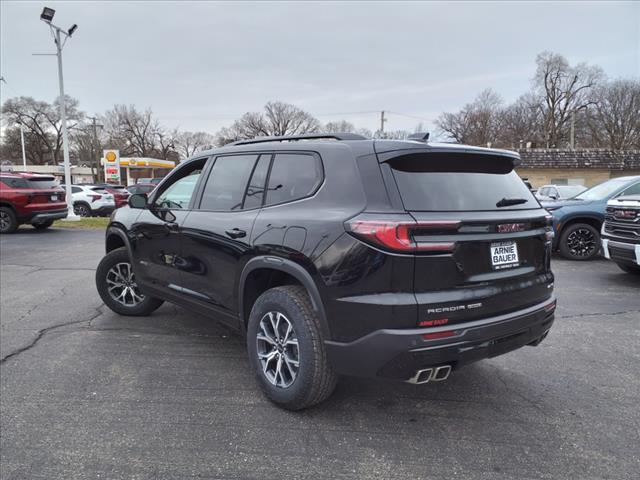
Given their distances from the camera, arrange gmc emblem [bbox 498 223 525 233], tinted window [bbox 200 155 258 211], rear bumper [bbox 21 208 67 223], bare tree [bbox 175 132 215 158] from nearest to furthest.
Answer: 1. gmc emblem [bbox 498 223 525 233]
2. tinted window [bbox 200 155 258 211]
3. rear bumper [bbox 21 208 67 223]
4. bare tree [bbox 175 132 215 158]

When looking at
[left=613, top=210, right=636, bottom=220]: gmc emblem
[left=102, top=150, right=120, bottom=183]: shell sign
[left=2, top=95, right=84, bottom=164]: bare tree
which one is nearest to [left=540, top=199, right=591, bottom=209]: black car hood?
[left=613, top=210, right=636, bottom=220]: gmc emblem

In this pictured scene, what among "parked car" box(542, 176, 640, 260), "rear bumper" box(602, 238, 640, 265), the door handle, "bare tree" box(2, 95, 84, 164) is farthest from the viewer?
"bare tree" box(2, 95, 84, 164)

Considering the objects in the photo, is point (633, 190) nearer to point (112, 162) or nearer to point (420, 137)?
point (420, 137)

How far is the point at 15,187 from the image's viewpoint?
12680 mm

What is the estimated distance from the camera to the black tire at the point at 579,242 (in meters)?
8.92

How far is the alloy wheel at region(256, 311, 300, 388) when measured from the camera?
9.52ft

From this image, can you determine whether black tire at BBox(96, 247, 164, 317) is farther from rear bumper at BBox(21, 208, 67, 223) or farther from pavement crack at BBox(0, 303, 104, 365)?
rear bumper at BBox(21, 208, 67, 223)

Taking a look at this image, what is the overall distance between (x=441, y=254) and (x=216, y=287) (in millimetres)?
1843

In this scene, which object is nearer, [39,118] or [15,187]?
[15,187]

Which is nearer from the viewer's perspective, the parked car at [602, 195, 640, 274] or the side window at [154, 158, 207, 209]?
the side window at [154, 158, 207, 209]

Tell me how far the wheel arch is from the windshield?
8167 mm

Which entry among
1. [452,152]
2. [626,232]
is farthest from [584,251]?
[452,152]

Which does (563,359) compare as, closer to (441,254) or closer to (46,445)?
(441,254)

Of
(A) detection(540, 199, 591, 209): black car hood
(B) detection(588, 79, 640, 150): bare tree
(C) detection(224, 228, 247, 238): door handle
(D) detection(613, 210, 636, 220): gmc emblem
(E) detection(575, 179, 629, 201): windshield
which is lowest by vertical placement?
(D) detection(613, 210, 636, 220): gmc emblem
